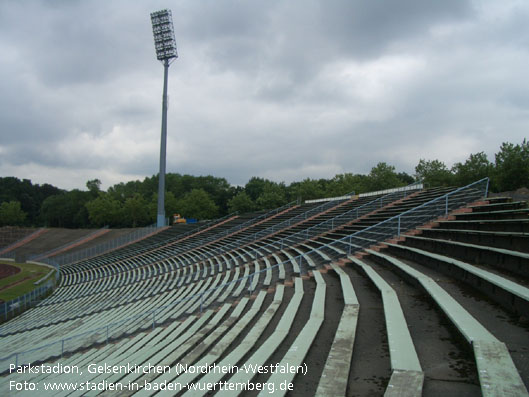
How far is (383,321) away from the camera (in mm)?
4766

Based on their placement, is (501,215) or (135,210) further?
(135,210)

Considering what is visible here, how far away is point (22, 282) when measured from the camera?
27266 millimetres

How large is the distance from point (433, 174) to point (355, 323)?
35.8 meters

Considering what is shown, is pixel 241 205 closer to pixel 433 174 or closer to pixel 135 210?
pixel 135 210

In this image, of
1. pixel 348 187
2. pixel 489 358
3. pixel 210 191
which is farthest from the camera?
pixel 210 191

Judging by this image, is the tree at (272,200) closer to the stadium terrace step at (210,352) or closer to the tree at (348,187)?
the tree at (348,187)

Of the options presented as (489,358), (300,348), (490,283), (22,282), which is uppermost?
(490,283)

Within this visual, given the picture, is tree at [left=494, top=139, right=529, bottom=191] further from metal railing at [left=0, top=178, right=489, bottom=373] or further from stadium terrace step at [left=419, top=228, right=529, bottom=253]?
stadium terrace step at [left=419, top=228, right=529, bottom=253]

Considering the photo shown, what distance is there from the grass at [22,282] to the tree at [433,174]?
120 ft

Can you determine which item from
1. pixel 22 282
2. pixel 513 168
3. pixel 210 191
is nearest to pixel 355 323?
pixel 513 168

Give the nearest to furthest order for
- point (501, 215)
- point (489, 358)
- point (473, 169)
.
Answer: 1. point (489, 358)
2. point (501, 215)
3. point (473, 169)

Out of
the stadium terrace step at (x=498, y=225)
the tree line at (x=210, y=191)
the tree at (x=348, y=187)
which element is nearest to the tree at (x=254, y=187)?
the tree line at (x=210, y=191)

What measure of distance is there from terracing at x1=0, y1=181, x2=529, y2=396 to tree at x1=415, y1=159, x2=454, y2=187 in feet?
75.4

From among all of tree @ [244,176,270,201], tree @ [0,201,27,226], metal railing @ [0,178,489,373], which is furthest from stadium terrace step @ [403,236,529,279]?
tree @ [0,201,27,226]
